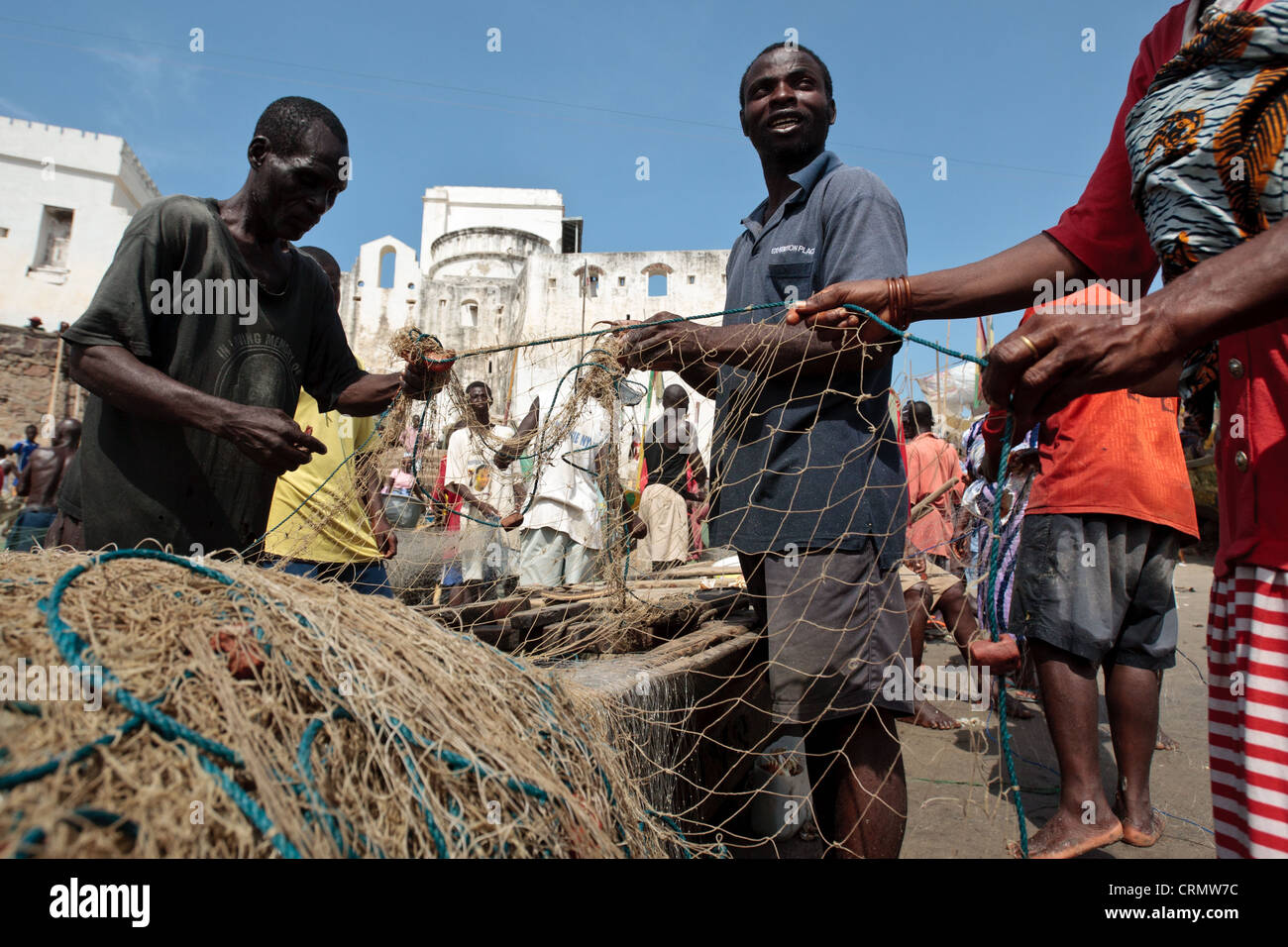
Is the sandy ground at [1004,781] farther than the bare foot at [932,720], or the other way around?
the bare foot at [932,720]

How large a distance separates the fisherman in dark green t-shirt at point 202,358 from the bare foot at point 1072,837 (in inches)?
119

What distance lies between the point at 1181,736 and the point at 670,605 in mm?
3240

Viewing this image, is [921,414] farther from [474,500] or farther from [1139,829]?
[1139,829]

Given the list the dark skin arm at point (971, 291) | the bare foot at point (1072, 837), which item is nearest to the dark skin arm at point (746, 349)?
the dark skin arm at point (971, 291)

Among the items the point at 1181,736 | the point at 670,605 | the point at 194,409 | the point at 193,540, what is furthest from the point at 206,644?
the point at 1181,736

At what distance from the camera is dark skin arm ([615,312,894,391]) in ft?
6.94

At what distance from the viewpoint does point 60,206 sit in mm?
29438

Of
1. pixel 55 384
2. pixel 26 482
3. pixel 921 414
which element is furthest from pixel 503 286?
pixel 921 414

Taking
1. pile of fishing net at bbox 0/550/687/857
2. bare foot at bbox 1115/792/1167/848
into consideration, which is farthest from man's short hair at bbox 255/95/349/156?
bare foot at bbox 1115/792/1167/848

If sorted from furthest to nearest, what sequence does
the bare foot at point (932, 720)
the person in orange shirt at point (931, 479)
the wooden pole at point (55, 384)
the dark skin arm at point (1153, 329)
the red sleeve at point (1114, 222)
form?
the wooden pole at point (55, 384) → the person in orange shirt at point (931, 479) → the bare foot at point (932, 720) → the red sleeve at point (1114, 222) → the dark skin arm at point (1153, 329)

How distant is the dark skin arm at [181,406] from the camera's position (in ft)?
6.69

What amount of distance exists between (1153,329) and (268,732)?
1.46 metres

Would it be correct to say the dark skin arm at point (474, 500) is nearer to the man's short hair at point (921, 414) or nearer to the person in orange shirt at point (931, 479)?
the person in orange shirt at point (931, 479)

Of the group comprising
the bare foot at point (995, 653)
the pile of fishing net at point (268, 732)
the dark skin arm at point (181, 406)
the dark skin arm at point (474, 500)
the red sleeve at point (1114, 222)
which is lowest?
the bare foot at point (995, 653)
